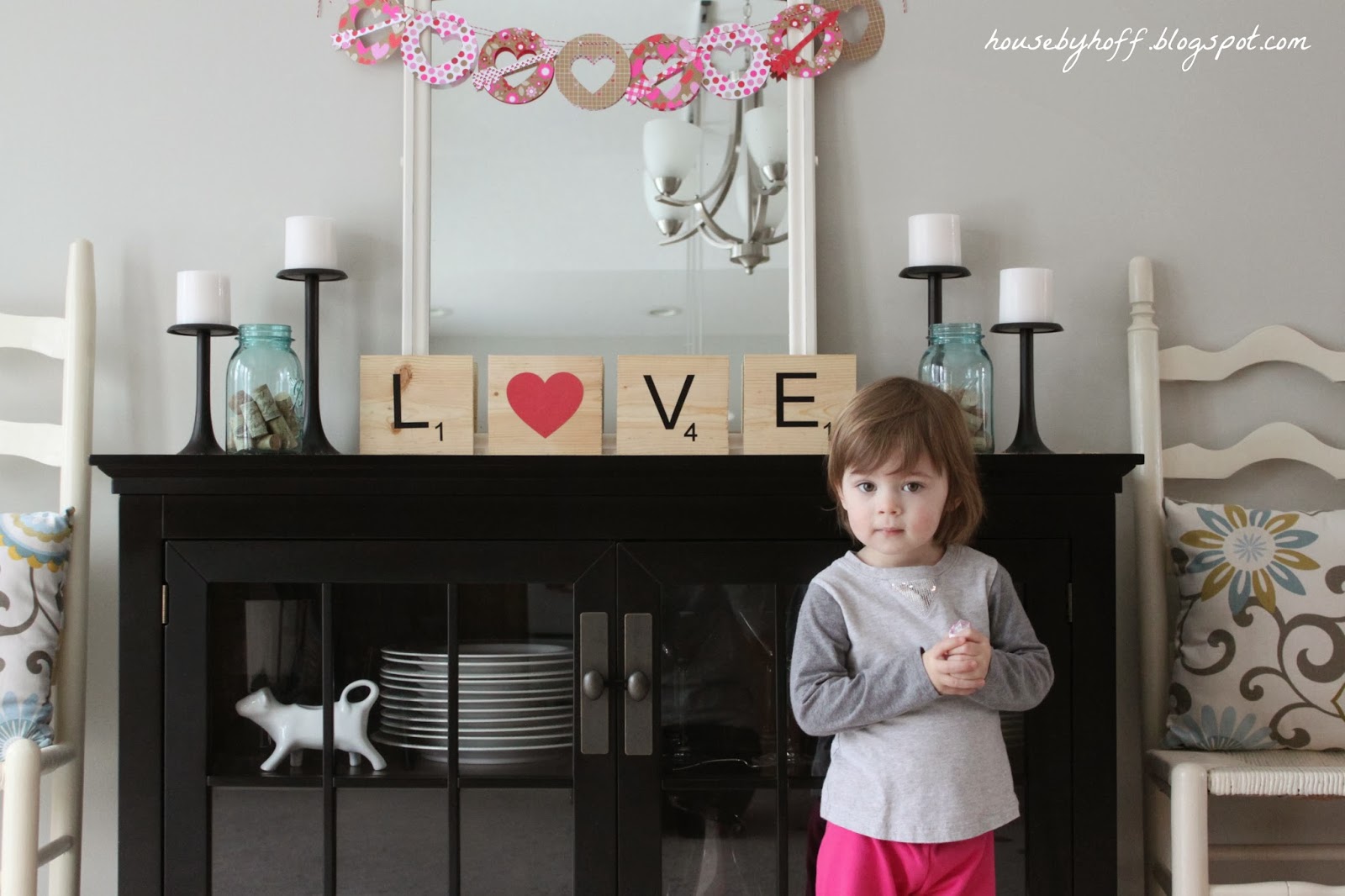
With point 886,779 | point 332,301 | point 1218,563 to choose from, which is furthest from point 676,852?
point 332,301

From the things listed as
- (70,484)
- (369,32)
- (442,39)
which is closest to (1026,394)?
(442,39)

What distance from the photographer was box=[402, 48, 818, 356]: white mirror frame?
168 centimetres

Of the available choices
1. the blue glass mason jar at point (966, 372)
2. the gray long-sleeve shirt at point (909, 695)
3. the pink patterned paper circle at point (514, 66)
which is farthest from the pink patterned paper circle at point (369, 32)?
the gray long-sleeve shirt at point (909, 695)

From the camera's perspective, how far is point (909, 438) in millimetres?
1259

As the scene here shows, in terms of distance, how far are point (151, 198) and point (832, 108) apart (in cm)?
105

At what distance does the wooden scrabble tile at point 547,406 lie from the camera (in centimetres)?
152

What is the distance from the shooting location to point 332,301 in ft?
5.69

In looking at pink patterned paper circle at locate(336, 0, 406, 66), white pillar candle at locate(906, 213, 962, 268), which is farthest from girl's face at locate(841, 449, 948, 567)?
pink patterned paper circle at locate(336, 0, 406, 66)

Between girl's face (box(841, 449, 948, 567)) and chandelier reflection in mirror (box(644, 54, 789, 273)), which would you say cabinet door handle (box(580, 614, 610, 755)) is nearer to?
girl's face (box(841, 449, 948, 567))

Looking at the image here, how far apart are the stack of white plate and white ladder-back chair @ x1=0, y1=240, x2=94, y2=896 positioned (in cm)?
49

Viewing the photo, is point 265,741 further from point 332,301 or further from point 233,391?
point 332,301

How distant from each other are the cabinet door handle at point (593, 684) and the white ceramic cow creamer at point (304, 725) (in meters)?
0.28

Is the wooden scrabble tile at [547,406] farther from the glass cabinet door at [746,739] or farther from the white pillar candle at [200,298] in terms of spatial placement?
the white pillar candle at [200,298]

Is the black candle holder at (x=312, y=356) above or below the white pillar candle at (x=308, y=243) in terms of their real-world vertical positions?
below
